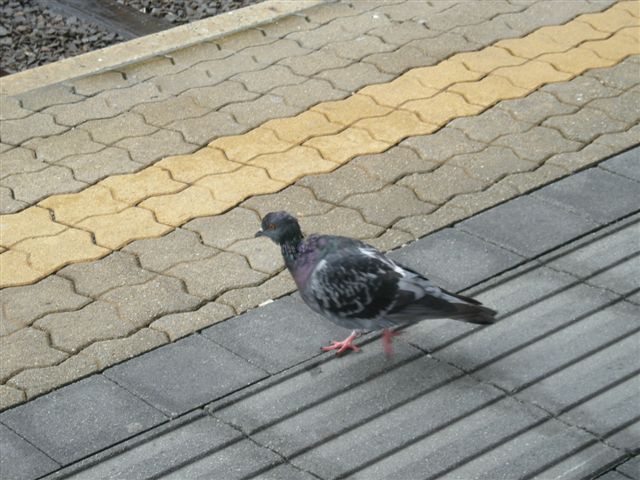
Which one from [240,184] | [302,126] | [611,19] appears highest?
[611,19]

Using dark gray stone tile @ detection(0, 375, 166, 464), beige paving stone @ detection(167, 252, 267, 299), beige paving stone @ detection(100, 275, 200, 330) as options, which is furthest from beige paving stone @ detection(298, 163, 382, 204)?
dark gray stone tile @ detection(0, 375, 166, 464)

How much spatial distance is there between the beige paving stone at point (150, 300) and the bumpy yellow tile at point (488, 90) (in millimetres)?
2602

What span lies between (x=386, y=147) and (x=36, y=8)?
153 inches

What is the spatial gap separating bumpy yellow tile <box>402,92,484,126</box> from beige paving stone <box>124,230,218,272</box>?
185cm

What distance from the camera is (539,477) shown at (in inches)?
159

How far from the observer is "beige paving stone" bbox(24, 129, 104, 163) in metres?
6.68

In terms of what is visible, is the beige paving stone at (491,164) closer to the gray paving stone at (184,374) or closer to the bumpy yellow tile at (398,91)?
the bumpy yellow tile at (398,91)

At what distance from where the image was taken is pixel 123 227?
590 centimetres

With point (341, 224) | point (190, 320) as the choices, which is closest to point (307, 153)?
point (341, 224)

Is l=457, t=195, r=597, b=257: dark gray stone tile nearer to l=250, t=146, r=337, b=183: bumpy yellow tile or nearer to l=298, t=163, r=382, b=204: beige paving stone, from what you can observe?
l=298, t=163, r=382, b=204: beige paving stone

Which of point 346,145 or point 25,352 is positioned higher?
point 346,145

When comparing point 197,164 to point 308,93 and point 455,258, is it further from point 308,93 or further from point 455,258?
point 455,258

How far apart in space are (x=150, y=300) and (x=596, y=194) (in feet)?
7.61

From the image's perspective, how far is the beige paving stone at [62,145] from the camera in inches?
263
